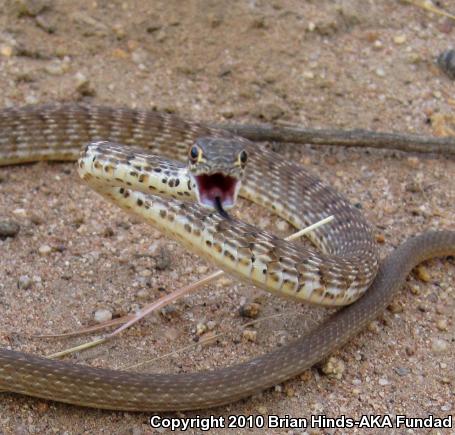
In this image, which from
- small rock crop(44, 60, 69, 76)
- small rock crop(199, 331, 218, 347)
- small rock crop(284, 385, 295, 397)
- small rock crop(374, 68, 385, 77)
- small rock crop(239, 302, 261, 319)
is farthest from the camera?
small rock crop(374, 68, 385, 77)

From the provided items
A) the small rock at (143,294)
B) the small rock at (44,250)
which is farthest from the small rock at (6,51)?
the small rock at (143,294)

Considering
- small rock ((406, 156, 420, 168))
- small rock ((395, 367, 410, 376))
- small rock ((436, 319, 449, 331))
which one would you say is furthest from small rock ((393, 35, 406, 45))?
small rock ((395, 367, 410, 376))

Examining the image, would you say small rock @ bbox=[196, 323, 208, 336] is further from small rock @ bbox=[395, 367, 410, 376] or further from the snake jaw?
small rock @ bbox=[395, 367, 410, 376]

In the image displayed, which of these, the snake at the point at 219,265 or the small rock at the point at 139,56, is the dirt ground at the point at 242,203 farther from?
the snake at the point at 219,265

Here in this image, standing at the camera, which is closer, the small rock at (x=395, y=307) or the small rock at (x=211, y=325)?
the small rock at (x=211, y=325)

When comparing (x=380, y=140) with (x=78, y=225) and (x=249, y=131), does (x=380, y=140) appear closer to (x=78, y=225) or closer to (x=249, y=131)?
(x=249, y=131)

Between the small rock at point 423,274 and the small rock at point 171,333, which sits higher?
the small rock at point 423,274

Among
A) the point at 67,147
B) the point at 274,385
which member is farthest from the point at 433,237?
the point at 67,147

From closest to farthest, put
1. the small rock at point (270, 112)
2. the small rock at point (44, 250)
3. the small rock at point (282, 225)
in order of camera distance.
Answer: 1. the small rock at point (44, 250)
2. the small rock at point (282, 225)
3. the small rock at point (270, 112)
